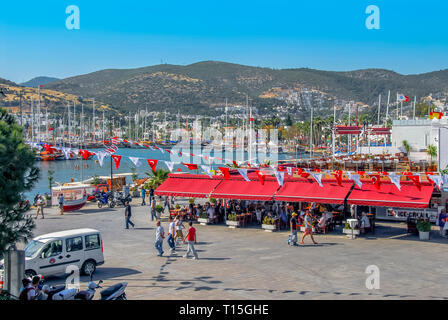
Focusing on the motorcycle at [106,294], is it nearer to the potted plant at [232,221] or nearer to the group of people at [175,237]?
the group of people at [175,237]

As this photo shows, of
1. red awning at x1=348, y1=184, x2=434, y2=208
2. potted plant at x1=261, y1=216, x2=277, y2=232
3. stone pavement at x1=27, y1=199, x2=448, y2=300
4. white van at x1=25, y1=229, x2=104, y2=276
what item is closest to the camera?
stone pavement at x1=27, y1=199, x2=448, y2=300

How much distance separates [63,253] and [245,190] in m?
11.5

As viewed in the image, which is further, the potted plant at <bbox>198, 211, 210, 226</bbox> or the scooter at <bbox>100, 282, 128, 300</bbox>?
the potted plant at <bbox>198, 211, 210, 226</bbox>

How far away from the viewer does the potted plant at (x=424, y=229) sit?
21188 millimetres

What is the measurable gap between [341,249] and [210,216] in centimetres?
857

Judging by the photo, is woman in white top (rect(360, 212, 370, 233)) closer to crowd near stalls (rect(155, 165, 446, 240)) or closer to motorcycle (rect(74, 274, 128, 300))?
crowd near stalls (rect(155, 165, 446, 240))

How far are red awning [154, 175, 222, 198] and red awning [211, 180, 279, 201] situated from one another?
578mm

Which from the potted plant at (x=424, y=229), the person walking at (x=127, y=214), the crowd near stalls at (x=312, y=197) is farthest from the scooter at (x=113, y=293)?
the potted plant at (x=424, y=229)

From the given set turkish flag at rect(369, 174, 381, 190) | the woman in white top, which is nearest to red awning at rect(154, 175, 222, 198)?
the woman in white top

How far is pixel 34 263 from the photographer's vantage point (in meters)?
15.2

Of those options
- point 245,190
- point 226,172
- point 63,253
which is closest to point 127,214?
point 226,172

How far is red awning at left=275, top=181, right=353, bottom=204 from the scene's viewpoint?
75.4 feet

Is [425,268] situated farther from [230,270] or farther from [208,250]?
[208,250]
